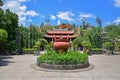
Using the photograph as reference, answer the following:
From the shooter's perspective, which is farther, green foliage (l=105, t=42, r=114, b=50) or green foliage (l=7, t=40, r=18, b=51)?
green foliage (l=105, t=42, r=114, b=50)

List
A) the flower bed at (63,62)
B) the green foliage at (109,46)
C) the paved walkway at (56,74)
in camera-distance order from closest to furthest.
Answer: the paved walkway at (56,74) → the flower bed at (63,62) → the green foliage at (109,46)

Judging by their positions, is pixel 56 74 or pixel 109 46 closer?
pixel 56 74

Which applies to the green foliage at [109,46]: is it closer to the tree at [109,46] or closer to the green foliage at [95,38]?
the tree at [109,46]

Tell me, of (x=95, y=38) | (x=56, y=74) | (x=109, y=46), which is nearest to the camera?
(x=56, y=74)

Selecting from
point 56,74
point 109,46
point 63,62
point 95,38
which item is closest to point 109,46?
point 109,46

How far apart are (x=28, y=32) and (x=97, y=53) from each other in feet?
57.9

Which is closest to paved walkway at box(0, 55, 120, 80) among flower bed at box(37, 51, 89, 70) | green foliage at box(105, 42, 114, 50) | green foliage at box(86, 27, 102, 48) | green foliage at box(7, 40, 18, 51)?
flower bed at box(37, 51, 89, 70)

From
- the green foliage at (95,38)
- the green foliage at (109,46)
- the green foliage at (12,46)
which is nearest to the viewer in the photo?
the green foliage at (12,46)

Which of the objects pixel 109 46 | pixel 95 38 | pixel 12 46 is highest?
pixel 95 38

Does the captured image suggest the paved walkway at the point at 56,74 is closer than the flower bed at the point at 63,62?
Yes

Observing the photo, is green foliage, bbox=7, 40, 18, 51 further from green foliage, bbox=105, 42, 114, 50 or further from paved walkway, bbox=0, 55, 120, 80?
paved walkway, bbox=0, 55, 120, 80

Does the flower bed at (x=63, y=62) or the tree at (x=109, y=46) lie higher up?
the tree at (x=109, y=46)

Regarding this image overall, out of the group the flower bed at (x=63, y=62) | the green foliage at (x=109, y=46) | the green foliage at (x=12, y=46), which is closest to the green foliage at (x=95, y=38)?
the green foliage at (x=109, y=46)

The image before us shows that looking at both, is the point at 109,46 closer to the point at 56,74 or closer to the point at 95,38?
the point at 95,38
